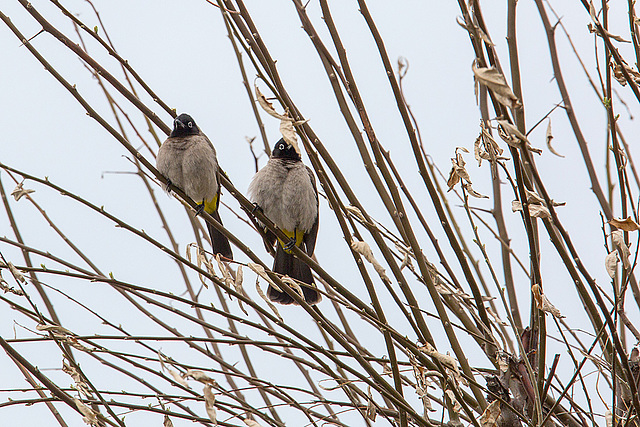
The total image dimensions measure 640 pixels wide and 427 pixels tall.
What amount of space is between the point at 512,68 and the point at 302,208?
8.77ft

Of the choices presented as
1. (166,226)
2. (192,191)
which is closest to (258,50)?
(166,226)

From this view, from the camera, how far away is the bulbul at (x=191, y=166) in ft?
15.7

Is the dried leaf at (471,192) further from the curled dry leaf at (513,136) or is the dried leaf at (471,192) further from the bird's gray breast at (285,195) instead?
the bird's gray breast at (285,195)

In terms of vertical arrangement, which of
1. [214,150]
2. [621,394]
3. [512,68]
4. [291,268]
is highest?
[214,150]

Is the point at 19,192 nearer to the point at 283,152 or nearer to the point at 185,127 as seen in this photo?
the point at 185,127

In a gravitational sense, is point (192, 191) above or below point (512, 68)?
above

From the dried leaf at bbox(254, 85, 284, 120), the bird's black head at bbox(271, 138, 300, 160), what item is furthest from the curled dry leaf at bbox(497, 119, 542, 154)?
the bird's black head at bbox(271, 138, 300, 160)

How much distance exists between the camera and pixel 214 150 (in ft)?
16.8

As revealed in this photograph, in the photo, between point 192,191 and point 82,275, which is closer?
point 82,275

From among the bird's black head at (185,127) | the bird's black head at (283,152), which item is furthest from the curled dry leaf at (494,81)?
the bird's black head at (283,152)

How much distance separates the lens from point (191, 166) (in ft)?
15.6

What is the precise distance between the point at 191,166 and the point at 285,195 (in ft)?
2.58

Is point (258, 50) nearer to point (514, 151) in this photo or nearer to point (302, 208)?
point (514, 151)

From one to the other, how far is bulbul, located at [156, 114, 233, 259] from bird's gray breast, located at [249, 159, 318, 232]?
38cm
